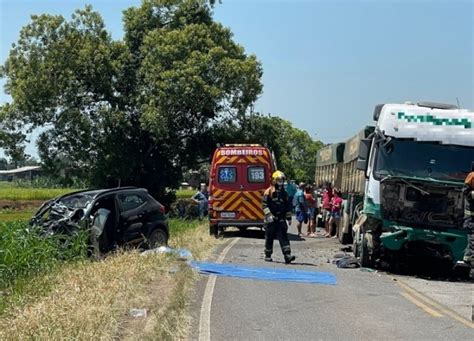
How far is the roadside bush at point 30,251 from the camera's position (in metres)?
11.8

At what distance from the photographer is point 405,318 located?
903 cm

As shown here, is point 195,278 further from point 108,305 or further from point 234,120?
point 234,120

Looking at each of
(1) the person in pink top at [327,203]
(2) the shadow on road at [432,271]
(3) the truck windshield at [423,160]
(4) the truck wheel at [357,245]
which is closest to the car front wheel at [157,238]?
(4) the truck wheel at [357,245]

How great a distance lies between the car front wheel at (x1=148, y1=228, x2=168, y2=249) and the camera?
15.6m

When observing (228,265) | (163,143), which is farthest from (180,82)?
(228,265)

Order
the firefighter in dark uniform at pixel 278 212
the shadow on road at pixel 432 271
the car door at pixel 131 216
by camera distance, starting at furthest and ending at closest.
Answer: the car door at pixel 131 216, the firefighter in dark uniform at pixel 278 212, the shadow on road at pixel 432 271

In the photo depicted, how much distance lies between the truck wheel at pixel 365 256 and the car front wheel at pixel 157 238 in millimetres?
4532

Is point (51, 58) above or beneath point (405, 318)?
above

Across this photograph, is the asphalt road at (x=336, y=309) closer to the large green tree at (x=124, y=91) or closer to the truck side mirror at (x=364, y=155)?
the truck side mirror at (x=364, y=155)

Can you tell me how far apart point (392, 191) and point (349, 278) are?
1861 millimetres

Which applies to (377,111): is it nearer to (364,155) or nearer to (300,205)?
(364,155)

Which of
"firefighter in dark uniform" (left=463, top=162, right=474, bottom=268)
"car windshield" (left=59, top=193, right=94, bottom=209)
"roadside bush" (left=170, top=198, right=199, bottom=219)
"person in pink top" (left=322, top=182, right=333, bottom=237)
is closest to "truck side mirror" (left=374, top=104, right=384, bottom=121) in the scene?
"firefighter in dark uniform" (left=463, top=162, right=474, bottom=268)

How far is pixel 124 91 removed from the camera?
36.9 m

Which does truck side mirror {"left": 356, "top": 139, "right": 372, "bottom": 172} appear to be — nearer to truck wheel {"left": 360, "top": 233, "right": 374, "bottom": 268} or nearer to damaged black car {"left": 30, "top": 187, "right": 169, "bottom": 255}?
truck wheel {"left": 360, "top": 233, "right": 374, "bottom": 268}
